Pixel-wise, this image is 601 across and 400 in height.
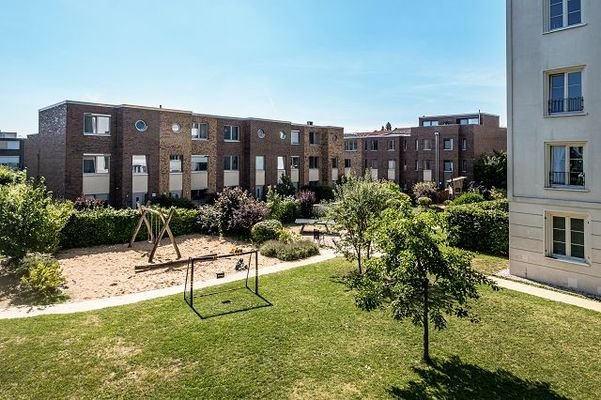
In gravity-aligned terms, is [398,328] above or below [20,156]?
below

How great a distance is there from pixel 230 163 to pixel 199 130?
4217 millimetres

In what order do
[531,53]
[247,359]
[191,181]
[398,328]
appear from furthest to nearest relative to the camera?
[191,181]
[531,53]
[398,328]
[247,359]

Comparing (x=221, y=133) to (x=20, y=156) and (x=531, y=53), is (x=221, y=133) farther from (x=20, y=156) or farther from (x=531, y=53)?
(x=20, y=156)

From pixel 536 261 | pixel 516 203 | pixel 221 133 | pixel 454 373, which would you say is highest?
pixel 221 133

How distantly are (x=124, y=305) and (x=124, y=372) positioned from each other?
4.73 m

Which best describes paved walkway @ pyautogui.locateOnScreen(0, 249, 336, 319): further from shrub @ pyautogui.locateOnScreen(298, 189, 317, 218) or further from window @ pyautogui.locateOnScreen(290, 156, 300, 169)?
window @ pyautogui.locateOnScreen(290, 156, 300, 169)

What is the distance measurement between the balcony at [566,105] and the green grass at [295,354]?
7.34 m

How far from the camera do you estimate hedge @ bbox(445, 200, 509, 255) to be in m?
20.2

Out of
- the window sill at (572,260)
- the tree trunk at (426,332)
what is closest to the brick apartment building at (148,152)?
the tree trunk at (426,332)

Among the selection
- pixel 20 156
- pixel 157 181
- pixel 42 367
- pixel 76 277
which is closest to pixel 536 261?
pixel 42 367

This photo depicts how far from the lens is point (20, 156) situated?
2388 inches

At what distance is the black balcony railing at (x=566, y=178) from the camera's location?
48.5 ft

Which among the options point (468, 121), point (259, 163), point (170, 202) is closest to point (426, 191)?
point (468, 121)

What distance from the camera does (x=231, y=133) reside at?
35.8 meters
